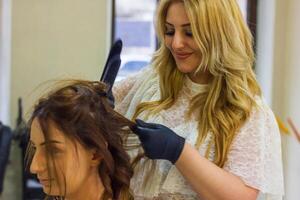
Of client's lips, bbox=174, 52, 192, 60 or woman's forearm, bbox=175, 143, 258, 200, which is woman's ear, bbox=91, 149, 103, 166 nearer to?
woman's forearm, bbox=175, 143, 258, 200

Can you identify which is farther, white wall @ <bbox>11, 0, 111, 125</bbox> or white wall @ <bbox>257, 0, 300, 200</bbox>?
white wall @ <bbox>11, 0, 111, 125</bbox>

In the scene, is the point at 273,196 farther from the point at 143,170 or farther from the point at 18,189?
the point at 18,189

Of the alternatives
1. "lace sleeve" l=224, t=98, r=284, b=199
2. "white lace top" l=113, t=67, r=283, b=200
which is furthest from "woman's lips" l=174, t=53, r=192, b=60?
"lace sleeve" l=224, t=98, r=284, b=199

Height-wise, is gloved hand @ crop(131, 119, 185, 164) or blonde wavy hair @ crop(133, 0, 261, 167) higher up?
blonde wavy hair @ crop(133, 0, 261, 167)

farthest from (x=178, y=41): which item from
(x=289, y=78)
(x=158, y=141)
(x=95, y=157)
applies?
(x=289, y=78)

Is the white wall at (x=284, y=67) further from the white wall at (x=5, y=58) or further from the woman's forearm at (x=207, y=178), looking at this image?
the woman's forearm at (x=207, y=178)

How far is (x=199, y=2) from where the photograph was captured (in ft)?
4.08

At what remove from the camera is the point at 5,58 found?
119 inches

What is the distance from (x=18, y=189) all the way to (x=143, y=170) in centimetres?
200

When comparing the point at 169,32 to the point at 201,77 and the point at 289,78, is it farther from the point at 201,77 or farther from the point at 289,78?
the point at 289,78

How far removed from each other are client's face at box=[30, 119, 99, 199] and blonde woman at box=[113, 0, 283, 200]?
6.8 inches

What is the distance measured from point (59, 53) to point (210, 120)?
1.91 meters

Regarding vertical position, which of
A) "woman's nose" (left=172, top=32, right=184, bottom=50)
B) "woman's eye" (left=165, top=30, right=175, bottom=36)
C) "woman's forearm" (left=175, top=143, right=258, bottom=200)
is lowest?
"woman's forearm" (left=175, top=143, right=258, bottom=200)

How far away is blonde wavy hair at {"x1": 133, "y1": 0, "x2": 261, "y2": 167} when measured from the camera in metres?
1.25
